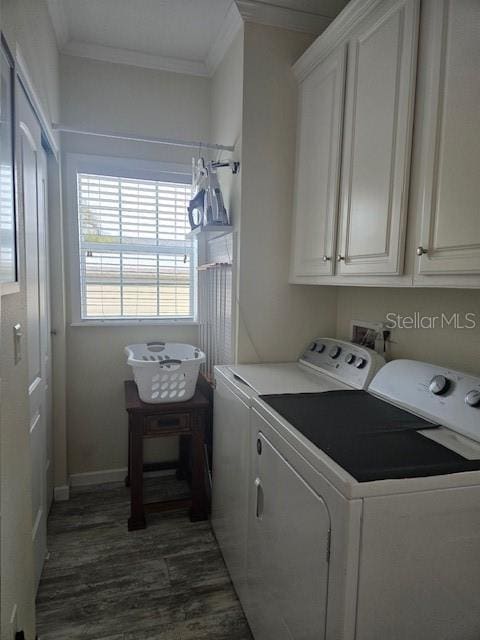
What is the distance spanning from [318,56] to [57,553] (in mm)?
2709

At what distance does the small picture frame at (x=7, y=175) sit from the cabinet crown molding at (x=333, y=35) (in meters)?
1.20

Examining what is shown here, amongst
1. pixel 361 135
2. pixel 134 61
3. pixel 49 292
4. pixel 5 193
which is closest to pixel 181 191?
pixel 134 61

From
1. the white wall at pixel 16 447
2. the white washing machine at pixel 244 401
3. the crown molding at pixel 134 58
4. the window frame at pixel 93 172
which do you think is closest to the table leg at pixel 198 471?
the white washing machine at pixel 244 401

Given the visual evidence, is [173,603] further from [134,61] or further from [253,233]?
[134,61]

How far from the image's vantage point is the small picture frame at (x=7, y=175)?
3.58 feet

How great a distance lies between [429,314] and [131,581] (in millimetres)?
1796

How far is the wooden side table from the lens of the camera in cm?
218

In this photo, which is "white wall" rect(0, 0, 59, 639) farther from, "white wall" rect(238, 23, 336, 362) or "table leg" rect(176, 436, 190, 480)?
"table leg" rect(176, 436, 190, 480)

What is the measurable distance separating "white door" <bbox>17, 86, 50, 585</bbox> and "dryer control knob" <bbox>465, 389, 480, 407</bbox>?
5.15 ft

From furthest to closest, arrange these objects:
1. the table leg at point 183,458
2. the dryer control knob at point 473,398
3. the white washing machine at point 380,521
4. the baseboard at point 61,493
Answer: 1. the table leg at point 183,458
2. the baseboard at point 61,493
3. the dryer control knob at point 473,398
4. the white washing machine at point 380,521

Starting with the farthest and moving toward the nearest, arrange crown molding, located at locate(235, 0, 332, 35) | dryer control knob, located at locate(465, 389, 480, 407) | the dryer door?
crown molding, located at locate(235, 0, 332, 35) < dryer control knob, located at locate(465, 389, 480, 407) < the dryer door

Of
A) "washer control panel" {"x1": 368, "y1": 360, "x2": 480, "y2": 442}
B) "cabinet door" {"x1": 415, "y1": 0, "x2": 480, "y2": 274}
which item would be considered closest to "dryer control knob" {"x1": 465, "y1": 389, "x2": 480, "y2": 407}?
"washer control panel" {"x1": 368, "y1": 360, "x2": 480, "y2": 442}

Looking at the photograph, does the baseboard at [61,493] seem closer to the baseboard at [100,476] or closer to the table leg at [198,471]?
the baseboard at [100,476]

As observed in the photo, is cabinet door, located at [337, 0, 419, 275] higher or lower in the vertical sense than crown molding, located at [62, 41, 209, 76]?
lower
